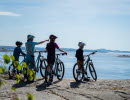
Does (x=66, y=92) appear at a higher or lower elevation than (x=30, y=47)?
lower

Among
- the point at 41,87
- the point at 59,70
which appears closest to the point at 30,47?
the point at 59,70

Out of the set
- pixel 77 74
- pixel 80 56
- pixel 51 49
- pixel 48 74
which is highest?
pixel 51 49

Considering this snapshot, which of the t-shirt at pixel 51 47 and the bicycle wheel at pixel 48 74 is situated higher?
the t-shirt at pixel 51 47

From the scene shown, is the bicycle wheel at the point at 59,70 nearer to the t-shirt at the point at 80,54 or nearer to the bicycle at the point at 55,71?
the bicycle at the point at 55,71

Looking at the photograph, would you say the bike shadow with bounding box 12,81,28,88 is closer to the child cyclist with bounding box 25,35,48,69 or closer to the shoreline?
the shoreline

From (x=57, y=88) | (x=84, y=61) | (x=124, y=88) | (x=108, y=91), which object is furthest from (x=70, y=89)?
(x=84, y=61)

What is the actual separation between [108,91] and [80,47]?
279 centimetres

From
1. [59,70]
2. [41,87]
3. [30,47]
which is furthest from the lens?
[59,70]

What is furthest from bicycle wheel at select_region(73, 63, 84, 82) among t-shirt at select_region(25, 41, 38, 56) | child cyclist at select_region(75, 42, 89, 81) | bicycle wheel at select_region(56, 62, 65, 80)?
t-shirt at select_region(25, 41, 38, 56)

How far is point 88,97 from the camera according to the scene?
7.26 meters

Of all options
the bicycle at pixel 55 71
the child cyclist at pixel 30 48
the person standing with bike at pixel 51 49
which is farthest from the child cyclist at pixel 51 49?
the child cyclist at pixel 30 48

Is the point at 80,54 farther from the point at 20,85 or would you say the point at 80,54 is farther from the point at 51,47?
the point at 20,85

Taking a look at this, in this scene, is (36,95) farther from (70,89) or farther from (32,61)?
(32,61)

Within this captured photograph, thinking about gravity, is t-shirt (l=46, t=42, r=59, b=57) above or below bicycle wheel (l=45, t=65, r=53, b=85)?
above
